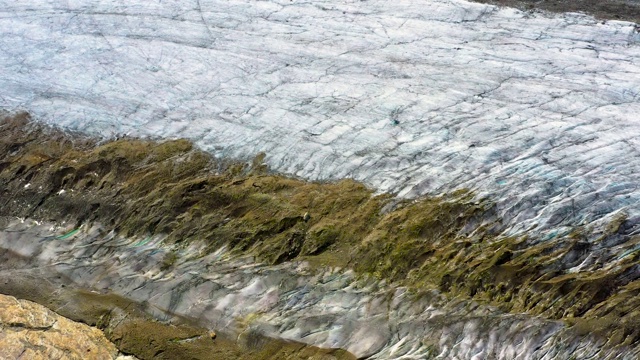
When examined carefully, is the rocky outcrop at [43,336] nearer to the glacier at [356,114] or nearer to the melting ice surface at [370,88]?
the glacier at [356,114]

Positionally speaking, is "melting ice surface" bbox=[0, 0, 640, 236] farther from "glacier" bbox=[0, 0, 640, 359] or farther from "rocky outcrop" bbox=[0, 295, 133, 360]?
"rocky outcrop" bbox=[0, 295, 133, 360]

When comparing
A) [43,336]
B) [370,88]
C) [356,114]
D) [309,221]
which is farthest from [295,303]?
[370,88]

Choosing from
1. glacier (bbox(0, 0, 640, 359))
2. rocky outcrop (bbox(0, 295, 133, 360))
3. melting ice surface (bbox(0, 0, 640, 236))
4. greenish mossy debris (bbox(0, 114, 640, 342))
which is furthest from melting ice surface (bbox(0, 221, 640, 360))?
melting ice surface (bbox(0, 0, 640, 236))

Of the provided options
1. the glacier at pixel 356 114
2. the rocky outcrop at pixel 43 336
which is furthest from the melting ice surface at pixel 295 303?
the rocky outcrop at pixel 43 336

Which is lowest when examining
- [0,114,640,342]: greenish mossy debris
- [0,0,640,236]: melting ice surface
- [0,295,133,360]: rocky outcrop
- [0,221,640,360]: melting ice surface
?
[0,295,133,360]: rocky outcrop

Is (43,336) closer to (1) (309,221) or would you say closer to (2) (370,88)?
(1) (309,221)

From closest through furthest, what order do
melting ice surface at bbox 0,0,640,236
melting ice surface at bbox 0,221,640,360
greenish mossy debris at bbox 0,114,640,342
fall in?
melting ice surface at bbox 0,221,640,360
greenish mossy debris at bbox 0,114,640,342
melting ice surface at bbox 0,0,640,236
